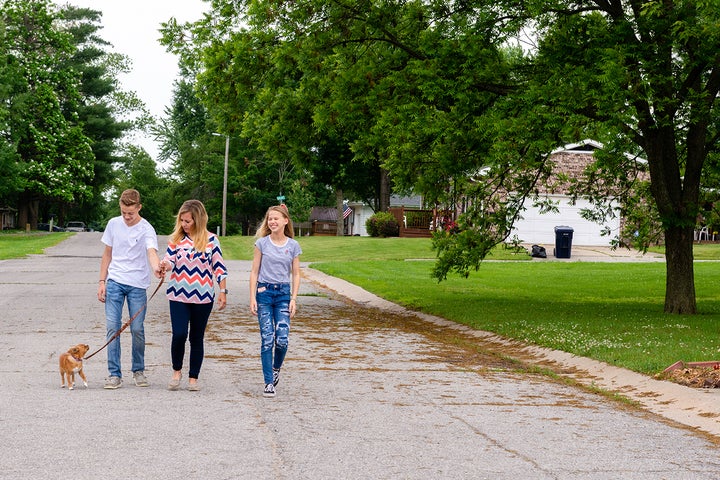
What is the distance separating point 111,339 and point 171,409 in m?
1.39

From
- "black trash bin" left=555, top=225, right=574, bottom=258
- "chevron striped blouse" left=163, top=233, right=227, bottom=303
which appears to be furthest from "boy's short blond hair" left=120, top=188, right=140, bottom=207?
"black trash bin" left=555, top=225, right=574, bottom=258

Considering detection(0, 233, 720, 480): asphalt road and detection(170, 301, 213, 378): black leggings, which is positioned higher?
detection(170, 301, 213, 378): black leggings

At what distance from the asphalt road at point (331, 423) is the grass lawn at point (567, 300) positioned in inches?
63.7

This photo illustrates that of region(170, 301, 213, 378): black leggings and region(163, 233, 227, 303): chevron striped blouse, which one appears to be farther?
region(170, 301, 213, 378): black leggings

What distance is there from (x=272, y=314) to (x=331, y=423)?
176cm

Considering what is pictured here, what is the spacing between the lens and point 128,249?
940cm

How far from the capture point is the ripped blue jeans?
9336 millimetres

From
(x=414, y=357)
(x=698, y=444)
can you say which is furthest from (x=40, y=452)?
(x=414, y=357)

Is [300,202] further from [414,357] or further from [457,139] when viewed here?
[414,357]

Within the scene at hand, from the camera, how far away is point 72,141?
6762cm

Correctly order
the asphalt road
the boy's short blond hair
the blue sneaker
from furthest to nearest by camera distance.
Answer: the boy's short blond hair < the blue sneaker < the asphalt road

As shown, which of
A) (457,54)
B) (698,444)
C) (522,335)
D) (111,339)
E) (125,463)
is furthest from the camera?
(457,54)

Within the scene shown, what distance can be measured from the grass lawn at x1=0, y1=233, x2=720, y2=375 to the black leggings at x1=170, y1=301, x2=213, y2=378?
197 inches

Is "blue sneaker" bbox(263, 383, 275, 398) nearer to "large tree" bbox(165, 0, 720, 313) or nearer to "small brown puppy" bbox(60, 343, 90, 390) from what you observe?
"small brown puppy" bbox(60, 343, 90, 390)
